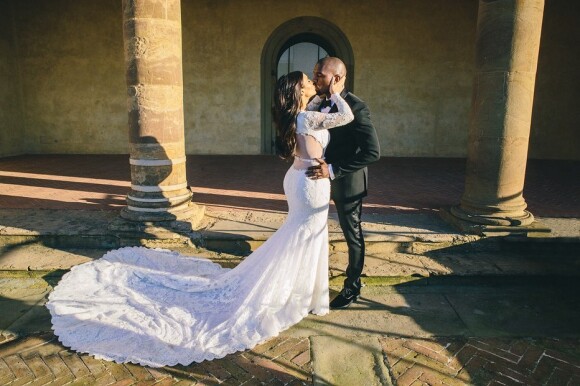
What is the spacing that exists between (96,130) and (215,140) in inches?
126

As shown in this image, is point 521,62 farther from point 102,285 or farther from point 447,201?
point 102,285

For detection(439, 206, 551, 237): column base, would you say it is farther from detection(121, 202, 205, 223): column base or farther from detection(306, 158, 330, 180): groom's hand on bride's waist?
detection(121, 202, 205, 223): column base

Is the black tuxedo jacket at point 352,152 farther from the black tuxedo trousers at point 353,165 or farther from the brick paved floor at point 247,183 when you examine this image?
the brick paved floor at point 247,183

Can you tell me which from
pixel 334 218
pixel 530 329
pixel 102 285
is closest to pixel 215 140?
pixel 334 218

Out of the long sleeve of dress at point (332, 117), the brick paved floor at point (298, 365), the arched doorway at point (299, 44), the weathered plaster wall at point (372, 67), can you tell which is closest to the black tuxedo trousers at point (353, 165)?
the long sleeve of dress at point (332, 117)

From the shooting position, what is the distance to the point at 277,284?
3461 millimetres

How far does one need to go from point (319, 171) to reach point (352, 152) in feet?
1.25

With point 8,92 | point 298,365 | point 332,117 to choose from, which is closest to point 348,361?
point 298,365

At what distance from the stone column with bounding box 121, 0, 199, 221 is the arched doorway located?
6405 millimetres

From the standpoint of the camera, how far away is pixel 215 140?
1162 cm

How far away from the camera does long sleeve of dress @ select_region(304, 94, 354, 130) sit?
3.17 metres

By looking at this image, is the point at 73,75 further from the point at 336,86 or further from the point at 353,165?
the point at 353,165

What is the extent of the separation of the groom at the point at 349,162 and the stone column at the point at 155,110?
229 centimetres

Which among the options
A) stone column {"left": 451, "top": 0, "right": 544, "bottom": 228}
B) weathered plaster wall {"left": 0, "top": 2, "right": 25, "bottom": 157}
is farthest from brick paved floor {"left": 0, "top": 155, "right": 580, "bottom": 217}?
stone column {"left": 451, "top": 0, "right": 544, "bottom": 228}
